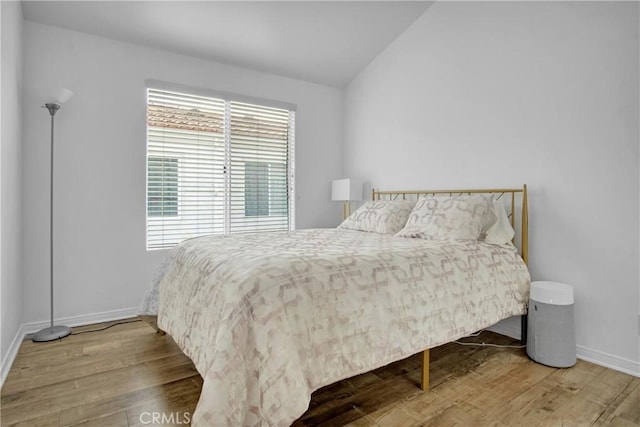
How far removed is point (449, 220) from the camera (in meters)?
2.56

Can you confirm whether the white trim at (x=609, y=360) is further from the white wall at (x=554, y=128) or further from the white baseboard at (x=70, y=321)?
the white baseboard at (x=70, y=321)

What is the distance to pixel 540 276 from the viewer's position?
258cm

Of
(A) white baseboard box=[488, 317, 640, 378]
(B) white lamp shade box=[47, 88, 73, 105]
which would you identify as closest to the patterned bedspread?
(A) white baseboard box=[488, 317, 640, 378]

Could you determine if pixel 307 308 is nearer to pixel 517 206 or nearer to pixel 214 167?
pixel 517 206

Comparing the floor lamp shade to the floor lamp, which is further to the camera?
the floor lamp shade

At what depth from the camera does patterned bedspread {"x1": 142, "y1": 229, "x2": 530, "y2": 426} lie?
1.29 m

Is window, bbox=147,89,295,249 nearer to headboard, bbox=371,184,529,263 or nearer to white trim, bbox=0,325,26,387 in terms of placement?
white trim, bbox=0,325,26,387

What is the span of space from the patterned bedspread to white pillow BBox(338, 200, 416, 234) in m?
0.72

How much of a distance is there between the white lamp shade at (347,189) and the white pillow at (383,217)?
23.4 inches

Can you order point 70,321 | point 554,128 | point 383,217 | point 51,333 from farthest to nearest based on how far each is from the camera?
point 383,217 → point 70,321 → point 51,333 → point 554,128

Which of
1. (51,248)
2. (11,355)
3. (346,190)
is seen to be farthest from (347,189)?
(11,355)

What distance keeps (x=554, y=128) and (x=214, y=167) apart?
296 centimetres

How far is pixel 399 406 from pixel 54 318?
9.03 feet

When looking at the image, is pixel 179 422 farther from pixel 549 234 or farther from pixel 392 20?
pixel 392 20
